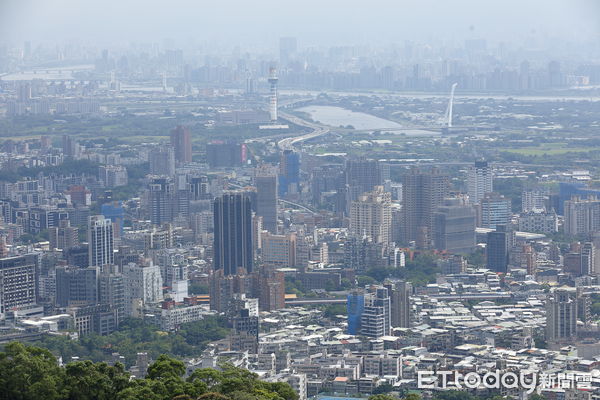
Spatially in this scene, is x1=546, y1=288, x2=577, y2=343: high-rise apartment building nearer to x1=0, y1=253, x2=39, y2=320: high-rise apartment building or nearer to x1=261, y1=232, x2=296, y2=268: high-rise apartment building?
x1=261, y1=232, x2=296, y2=268: high-rise apartment building

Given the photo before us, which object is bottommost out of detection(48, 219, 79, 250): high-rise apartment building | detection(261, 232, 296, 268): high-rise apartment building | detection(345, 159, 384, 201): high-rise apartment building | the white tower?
detection(261, 232, 296, 268): high-rise apartment building

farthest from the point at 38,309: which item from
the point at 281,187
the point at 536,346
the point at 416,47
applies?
the point at 416,47

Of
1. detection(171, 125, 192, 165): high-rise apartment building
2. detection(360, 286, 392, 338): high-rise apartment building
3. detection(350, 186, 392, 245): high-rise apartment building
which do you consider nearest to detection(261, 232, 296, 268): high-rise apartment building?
detection(350, 186, 392, 245): high-rise apartment building

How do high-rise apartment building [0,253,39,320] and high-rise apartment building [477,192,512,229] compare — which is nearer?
high-rise apartment building [0,253,39,320]

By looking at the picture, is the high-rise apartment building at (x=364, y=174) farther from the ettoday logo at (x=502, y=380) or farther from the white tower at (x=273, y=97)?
the white tower at (x=273, y=97)

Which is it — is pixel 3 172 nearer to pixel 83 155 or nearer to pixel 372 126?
pixel 83 155

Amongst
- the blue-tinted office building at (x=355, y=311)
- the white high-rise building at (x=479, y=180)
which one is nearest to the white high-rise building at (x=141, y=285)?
the blue-tinted office building at (x=355, y=311)

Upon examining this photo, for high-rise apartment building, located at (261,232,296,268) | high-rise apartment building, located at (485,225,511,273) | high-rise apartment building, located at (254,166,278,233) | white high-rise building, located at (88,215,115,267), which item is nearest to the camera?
white high-rise building, located at (88,215,115,267)

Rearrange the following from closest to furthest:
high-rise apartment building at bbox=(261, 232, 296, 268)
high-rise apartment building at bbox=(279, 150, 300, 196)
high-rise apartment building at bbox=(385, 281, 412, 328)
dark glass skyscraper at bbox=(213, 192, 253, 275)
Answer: high-rise apartment building at bbox=(385, 281, 412, 328)
dark glass skyscraper at bbox=(213, 192, 253, 275)
high-rise apartment building at bbox=(261, 232, 296, 268)
high-rise apartment building at bbox=(279, 150, 300, 196)
